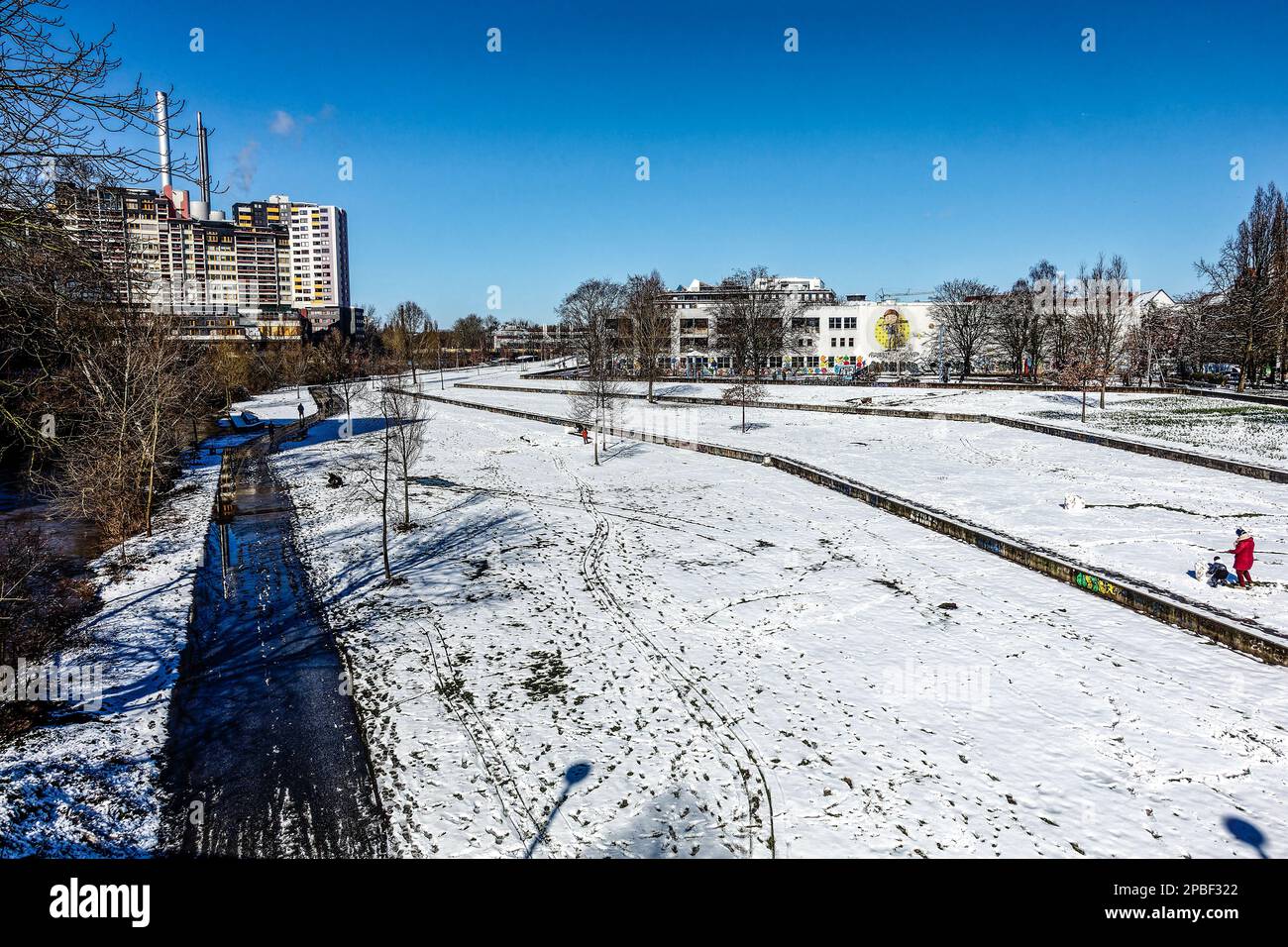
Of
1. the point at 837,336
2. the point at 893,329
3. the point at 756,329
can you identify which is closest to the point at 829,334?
the point at 837,336

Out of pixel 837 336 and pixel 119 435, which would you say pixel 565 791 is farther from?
pixel 837 336

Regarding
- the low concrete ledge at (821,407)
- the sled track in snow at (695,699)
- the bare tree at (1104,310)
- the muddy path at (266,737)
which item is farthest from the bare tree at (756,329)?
the muddy path at (266,737)

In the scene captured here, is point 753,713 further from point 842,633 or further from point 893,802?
point 842,633

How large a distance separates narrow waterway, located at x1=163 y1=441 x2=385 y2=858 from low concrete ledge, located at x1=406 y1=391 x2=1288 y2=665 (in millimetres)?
17692

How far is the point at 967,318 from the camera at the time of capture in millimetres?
85000

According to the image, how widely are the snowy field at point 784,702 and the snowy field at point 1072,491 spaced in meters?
3.10

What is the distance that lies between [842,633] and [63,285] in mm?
15951

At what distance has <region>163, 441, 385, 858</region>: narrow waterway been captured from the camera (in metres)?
10.1

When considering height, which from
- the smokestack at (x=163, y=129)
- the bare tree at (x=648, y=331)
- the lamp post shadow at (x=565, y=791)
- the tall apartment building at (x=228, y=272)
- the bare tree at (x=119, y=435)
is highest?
the tall apartment building at (x=228, y=272)

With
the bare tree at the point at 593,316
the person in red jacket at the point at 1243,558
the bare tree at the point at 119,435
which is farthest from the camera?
the bare tree at the point at 593,316

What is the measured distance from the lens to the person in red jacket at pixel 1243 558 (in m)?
17.6

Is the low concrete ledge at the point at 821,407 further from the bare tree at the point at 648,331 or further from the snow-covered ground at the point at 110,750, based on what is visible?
the snow-covered ground at the point at 110,750

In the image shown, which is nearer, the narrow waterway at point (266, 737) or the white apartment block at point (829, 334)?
the narrow waterway at point (266, 737)
